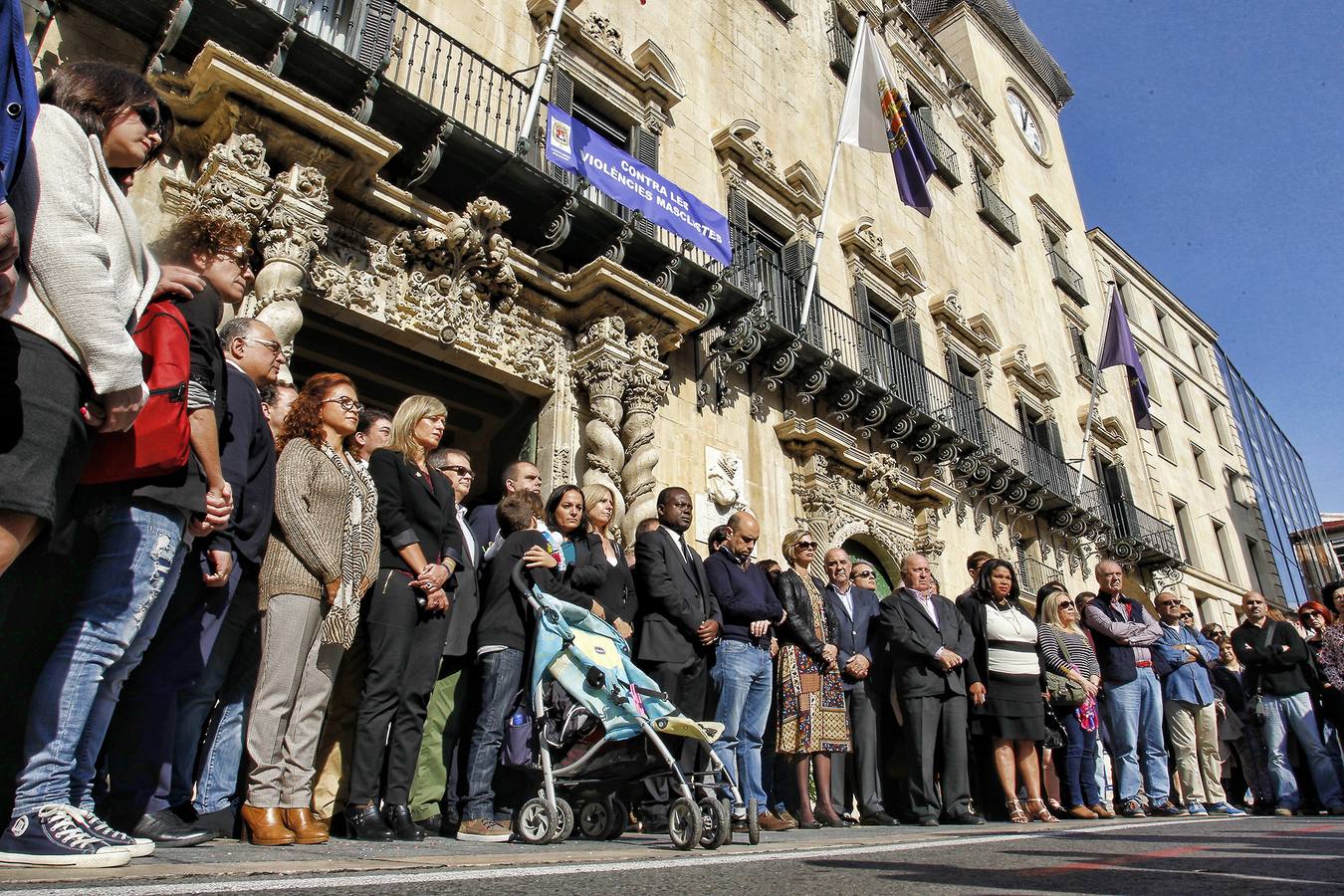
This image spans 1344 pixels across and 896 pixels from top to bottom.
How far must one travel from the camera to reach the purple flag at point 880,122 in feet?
38.6

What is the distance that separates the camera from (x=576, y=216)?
7645 millimetres

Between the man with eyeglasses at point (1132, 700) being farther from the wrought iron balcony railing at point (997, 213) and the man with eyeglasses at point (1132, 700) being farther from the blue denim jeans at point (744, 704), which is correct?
the wrought iron balcony railing at point (997, 213)

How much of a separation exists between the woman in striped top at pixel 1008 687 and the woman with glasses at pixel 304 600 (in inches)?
176

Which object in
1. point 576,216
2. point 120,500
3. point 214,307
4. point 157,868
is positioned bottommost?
point 157,868

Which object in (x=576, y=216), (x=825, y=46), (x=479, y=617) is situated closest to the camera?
(x=479, y=617)

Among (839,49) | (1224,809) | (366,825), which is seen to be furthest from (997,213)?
(366,825)

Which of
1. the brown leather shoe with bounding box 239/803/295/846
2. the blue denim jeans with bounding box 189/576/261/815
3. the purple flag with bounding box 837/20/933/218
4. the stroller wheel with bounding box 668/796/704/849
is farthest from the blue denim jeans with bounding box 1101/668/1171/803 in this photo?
the purple flag with bounding box 837/20/933/218

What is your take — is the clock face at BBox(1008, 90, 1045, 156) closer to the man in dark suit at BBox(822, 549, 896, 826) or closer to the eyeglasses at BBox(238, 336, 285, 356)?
the man in dark suit at BBox(822, 549, 896, 826)

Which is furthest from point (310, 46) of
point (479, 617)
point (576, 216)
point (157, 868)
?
point (157, 868)

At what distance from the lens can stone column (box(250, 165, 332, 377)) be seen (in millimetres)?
5535

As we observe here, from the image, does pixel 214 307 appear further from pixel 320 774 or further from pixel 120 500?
pixel 320 774

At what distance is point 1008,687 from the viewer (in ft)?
19.1

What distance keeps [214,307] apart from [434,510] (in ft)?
4.65

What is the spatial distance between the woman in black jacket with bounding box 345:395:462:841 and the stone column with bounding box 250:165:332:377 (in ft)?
6.79
